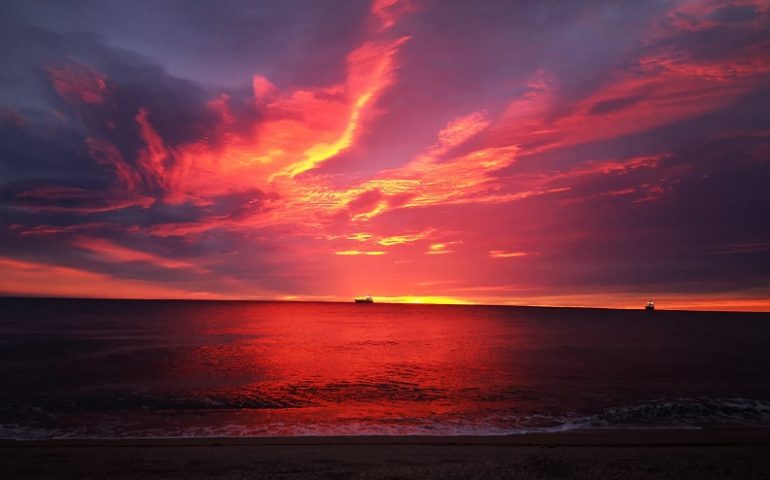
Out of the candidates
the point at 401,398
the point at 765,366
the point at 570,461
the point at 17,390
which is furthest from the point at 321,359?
the point at 765,366

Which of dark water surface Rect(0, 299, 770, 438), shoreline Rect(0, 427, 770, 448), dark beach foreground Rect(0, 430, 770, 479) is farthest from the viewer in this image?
dark water surface Rect(0, 299, 770, 438)

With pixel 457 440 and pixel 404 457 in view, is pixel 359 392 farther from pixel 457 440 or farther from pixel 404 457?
pixel 404 457

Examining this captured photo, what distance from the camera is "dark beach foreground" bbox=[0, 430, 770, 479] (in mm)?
12883

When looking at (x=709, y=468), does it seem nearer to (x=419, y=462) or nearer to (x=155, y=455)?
(x=419, y=462)

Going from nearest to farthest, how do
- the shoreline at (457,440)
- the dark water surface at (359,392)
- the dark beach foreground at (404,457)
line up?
the dark beach foreground at (404,457)
the shoreline at (457,440)
the dark water surface at (359,392)

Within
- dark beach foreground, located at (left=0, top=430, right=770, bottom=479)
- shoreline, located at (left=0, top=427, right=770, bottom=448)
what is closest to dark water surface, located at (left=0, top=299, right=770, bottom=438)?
shoreline, located at (left=0, top=427, right=770, bottom=448)

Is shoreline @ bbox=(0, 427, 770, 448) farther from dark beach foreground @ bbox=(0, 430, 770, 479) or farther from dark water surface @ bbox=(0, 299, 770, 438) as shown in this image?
dark water surface @ bbox=(0, 299, 770, 438)

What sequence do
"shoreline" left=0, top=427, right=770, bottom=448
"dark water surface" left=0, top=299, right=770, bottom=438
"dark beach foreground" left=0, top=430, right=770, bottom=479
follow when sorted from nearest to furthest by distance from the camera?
"dark beach foreground" left=0, top=430, right=770, bottom=479, "shoreline" left=0, top=427, right=770, bottom=448, "dark water surface" left=0, top=299, right=770, bottom=438

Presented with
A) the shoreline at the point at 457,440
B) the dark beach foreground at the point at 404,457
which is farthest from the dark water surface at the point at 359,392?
the dark beach foreground at the point at 404,457

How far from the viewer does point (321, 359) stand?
47.5 meters

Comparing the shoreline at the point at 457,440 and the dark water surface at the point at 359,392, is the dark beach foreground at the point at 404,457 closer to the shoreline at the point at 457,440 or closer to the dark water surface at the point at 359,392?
the shoreline at the point at 457,440

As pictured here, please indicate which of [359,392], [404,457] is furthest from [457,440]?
[359,392]

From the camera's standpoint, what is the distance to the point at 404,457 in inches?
584

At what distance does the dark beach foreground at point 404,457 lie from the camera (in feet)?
42.3
